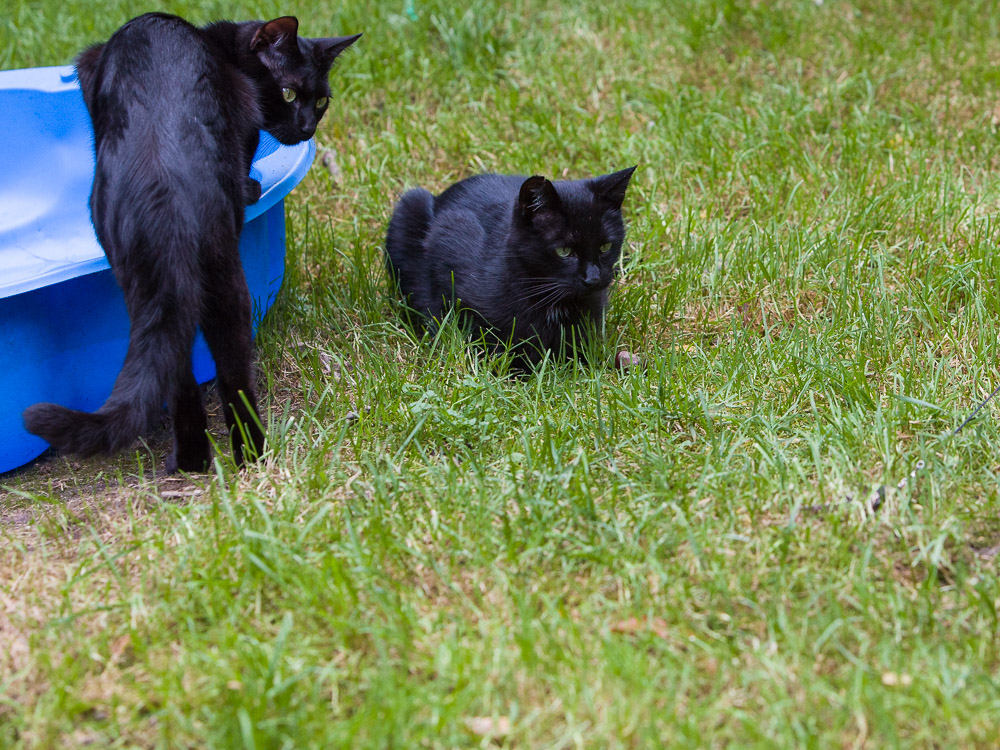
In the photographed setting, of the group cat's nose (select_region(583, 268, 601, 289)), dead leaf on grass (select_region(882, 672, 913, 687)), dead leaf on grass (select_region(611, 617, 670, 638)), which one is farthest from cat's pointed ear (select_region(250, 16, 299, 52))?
dead leaf on grass (select_region(882, 672, 913, 687))

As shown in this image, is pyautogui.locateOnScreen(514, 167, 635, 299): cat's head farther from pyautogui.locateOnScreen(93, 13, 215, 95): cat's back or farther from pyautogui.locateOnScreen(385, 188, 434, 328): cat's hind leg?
pyautogui.locateOnScreen(93, 13, 215, 95): cat's back

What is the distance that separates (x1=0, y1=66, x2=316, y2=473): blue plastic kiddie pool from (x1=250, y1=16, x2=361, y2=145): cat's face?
10 centimetres

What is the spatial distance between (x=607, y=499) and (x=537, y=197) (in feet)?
3.28

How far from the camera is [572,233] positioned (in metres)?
2.82

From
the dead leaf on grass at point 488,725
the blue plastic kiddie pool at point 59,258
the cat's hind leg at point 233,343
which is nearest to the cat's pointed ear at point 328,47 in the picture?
the blue plastic kiddie pool at point 59,258

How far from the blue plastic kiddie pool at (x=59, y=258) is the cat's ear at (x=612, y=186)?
93cm

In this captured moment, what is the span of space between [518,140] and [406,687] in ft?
9.43

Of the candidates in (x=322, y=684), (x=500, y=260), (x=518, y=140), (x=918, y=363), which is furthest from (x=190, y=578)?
(x=518, y=140)

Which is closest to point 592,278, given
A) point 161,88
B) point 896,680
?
point 161,88

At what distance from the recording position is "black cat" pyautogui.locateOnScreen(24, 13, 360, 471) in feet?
7.18

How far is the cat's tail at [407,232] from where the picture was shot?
3334 mm

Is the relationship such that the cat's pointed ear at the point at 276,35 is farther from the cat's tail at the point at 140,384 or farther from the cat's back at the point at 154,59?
the cat's tail at the point at 140,384

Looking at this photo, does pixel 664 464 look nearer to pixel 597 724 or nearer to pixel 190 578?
pixel 597 724

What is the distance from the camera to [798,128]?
13.3 feet
